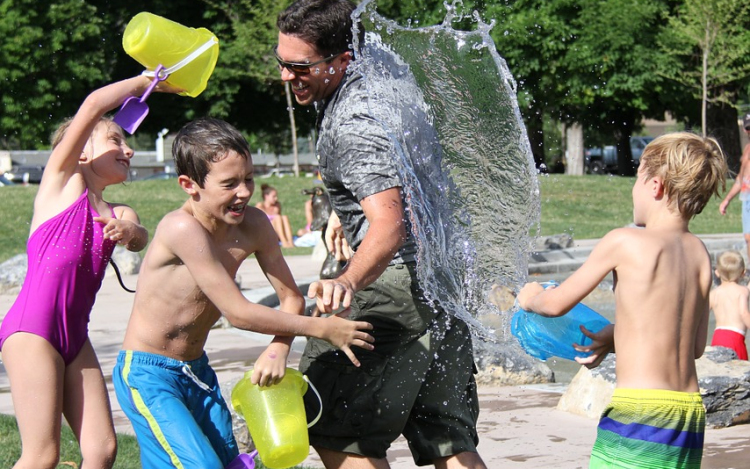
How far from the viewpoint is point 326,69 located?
11.6 feet

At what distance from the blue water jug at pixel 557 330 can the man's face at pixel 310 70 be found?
1059mm

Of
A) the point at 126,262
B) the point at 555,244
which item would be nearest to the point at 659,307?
the point at 126,262

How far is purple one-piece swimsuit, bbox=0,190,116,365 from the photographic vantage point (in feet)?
12.2

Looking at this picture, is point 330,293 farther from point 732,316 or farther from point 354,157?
point 732,316

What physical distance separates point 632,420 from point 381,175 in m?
1.11

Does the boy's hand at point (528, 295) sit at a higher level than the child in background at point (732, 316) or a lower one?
higher

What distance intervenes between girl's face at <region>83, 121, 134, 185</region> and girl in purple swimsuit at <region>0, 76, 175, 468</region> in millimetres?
69

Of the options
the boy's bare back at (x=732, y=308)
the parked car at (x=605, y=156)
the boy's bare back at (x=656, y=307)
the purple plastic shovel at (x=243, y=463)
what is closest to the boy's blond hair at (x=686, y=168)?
the boy's bare back at (x=656, y=307)

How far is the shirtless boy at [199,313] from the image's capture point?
128 inches

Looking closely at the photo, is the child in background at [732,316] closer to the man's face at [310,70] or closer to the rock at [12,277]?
the man's face at [310,70]

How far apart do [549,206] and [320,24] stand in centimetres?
1918

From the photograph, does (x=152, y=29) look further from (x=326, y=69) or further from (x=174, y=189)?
(x=174, y=189)

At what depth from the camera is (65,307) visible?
3752mm

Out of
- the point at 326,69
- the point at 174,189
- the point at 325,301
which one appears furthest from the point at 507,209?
the point at 174,189
